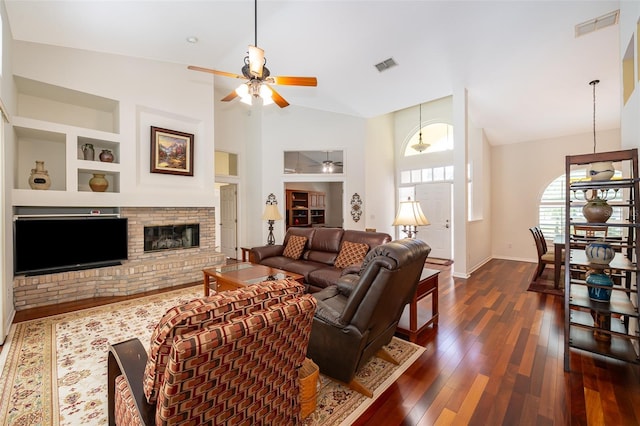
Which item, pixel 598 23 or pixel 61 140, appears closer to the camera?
pixel 598 23

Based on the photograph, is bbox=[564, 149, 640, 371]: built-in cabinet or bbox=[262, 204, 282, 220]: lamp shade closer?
bbox=[564, 149, 640, 371]: built-in cabinet

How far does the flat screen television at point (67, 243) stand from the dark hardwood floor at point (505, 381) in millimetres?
689

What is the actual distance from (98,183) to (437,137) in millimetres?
7105

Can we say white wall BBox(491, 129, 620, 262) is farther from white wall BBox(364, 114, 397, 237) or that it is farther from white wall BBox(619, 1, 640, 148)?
white wall BBox(619, 1, 640, 148)

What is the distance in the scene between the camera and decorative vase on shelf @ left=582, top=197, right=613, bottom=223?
2074 millimetres

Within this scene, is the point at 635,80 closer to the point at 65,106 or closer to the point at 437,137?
the point at 437,137

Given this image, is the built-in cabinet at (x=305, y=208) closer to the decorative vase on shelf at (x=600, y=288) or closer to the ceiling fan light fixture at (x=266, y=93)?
the ceiling fan light fixture at (x=266, y=93)

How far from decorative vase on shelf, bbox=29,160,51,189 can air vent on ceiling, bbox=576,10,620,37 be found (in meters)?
7.00

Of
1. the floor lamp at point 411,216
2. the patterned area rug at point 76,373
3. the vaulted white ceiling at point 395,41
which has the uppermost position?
the vaulted white ceiling at point 395,41

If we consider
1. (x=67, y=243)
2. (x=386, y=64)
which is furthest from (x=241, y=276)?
(x=386, y=64)

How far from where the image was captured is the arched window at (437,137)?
257 inches

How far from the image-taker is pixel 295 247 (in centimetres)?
443

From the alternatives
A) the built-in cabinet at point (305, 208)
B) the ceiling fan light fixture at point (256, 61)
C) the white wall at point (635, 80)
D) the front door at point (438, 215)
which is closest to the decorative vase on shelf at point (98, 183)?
the ceiling fan light fixture at point (256, 61)

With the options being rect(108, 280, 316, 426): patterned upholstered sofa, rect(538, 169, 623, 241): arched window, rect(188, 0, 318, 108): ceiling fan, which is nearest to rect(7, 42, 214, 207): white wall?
rect(188, 0, 318, 108): ceiling fan
